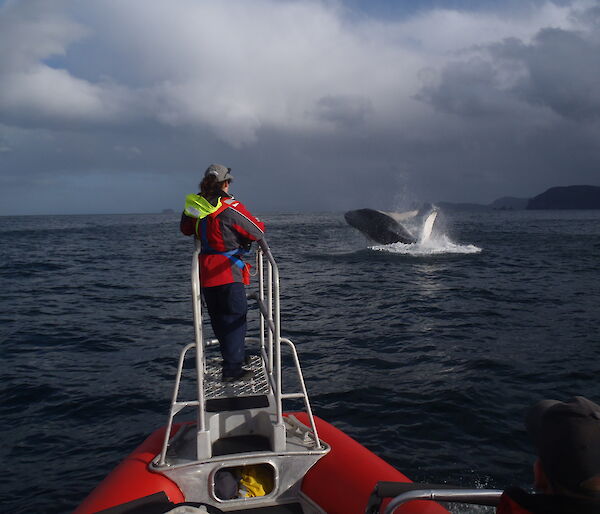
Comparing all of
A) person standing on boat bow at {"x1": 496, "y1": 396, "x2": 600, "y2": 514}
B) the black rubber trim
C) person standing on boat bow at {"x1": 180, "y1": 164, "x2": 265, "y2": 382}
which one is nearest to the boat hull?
the black rubber trim

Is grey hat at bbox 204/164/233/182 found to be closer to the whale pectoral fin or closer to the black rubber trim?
the black rubber trim

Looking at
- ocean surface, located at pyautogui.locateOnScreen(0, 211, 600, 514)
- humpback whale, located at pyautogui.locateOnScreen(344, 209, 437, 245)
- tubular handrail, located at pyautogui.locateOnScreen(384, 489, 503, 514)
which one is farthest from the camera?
humpback whale, located at pyautogui.locateOnScreen(344, 209, 437, 245)

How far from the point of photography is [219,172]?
4.73 meters

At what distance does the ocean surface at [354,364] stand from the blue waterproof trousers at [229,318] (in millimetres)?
2574

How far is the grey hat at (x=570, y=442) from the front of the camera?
1.78m

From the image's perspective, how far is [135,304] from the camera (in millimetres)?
16719

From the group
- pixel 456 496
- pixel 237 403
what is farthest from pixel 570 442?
pixel 237 403

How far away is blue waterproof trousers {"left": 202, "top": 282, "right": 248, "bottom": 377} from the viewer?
15.9 feet

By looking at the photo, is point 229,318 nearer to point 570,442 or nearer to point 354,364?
point 570,442

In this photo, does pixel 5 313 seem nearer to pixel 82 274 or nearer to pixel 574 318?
pixel 82 274

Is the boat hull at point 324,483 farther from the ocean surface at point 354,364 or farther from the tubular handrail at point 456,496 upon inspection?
the ocean surface at point 354,364

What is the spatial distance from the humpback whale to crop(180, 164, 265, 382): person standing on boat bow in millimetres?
27328

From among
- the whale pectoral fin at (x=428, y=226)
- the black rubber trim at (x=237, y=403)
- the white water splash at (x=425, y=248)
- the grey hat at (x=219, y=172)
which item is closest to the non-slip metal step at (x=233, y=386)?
the black rubber trim at (x=237, y=403)

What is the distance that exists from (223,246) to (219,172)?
0.68m
